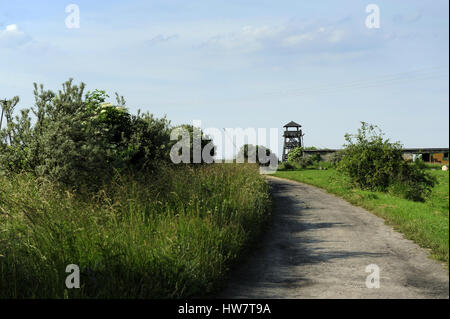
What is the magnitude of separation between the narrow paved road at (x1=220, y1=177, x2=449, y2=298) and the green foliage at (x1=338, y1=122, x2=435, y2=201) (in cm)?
599

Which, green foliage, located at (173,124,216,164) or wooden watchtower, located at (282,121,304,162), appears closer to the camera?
green foliage, located at (173,124,216,164)

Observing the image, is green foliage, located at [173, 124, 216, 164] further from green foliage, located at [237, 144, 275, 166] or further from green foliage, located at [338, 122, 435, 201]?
green foliage, located at [237, 144, 275, 166]

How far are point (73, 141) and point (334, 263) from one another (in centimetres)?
784

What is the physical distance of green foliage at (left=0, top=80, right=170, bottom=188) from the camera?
12133mm

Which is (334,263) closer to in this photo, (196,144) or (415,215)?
(415,215)

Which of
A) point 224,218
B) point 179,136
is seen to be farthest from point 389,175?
point 224,218

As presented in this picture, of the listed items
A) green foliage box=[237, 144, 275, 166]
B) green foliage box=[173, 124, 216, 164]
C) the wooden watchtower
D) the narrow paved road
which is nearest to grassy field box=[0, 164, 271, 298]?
the narrow paved road

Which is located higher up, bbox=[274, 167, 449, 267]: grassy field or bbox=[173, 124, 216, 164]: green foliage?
bbox=[173, 124, 216, 164]: green foliage

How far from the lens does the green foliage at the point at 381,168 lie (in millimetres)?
18422

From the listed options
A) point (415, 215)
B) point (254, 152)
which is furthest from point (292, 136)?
point (415, 215)
